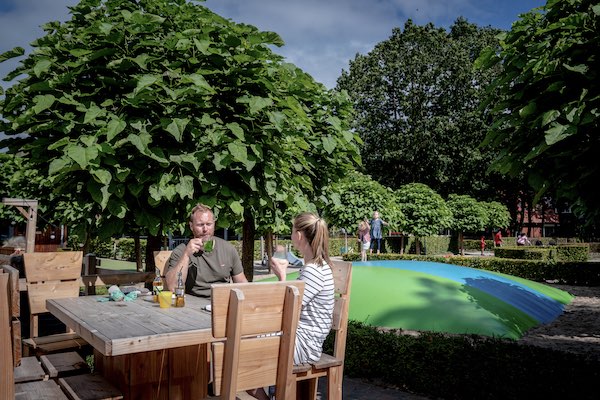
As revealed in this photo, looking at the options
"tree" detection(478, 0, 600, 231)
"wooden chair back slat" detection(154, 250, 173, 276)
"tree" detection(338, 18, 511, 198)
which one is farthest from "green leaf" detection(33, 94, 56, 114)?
"tree" detection(338, 18, 511, 198)

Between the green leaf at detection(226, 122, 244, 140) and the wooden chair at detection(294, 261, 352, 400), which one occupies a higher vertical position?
the green leaf at detection(226, 122, 244, 140)

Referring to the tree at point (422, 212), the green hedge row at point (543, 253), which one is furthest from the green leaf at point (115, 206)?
the tree at point (422, 212)

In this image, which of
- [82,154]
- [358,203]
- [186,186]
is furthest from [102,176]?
[358,203]

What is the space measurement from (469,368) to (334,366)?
7.32ft

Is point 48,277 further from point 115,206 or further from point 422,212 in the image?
point 422,212

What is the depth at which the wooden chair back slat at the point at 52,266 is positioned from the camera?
5555 mm

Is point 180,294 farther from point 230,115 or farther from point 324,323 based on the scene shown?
point 230,115

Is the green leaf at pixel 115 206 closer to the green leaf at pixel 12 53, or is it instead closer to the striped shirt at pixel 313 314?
the green leaf at pixel 12 53

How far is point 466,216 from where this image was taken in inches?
1436

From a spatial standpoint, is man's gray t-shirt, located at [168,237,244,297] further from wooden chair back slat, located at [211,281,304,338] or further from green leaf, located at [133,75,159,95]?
wooden chair back slat, located at [211,281,304,338]

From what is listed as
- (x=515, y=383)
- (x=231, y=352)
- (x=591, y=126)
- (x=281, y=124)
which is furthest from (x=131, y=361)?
(x=591, y=126)

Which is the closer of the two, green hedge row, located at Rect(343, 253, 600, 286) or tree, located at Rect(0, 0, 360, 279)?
tree, located at Rect(0, 0, 360, 279)

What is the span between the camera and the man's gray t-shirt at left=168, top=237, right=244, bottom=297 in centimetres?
522

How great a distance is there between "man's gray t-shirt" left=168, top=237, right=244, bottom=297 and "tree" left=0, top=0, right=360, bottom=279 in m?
0.36
